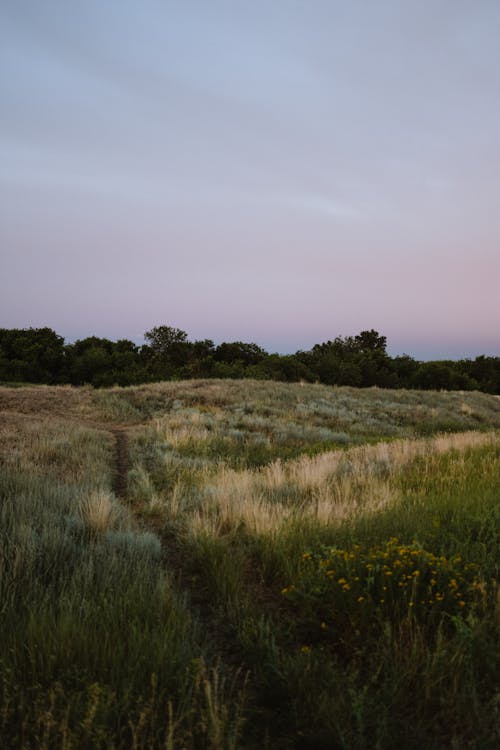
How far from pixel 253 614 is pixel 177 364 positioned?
4601cm

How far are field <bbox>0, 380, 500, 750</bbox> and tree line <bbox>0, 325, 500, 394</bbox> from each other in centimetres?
2992

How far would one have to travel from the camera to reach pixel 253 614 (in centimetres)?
364

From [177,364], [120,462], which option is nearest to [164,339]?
[177,364]

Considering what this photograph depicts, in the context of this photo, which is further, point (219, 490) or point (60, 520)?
point (219, 490)

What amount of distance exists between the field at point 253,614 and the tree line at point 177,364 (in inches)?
1178

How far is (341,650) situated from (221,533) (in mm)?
2537

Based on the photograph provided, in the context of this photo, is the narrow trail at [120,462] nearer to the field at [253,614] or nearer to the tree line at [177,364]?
the field at [253,614]

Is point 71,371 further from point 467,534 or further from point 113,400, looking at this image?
point 467,534

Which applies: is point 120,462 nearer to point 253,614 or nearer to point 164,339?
point 253,614

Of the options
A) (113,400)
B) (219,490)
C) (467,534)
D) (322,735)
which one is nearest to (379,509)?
(467,534)

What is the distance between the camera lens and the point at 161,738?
239 cm

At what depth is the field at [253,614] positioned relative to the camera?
2.46 meters

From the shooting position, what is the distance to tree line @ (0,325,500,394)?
42812mm

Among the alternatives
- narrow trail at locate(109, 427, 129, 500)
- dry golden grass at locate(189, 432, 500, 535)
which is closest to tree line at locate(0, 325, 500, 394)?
narrow trail at locate(109, 427, 129, 500)
